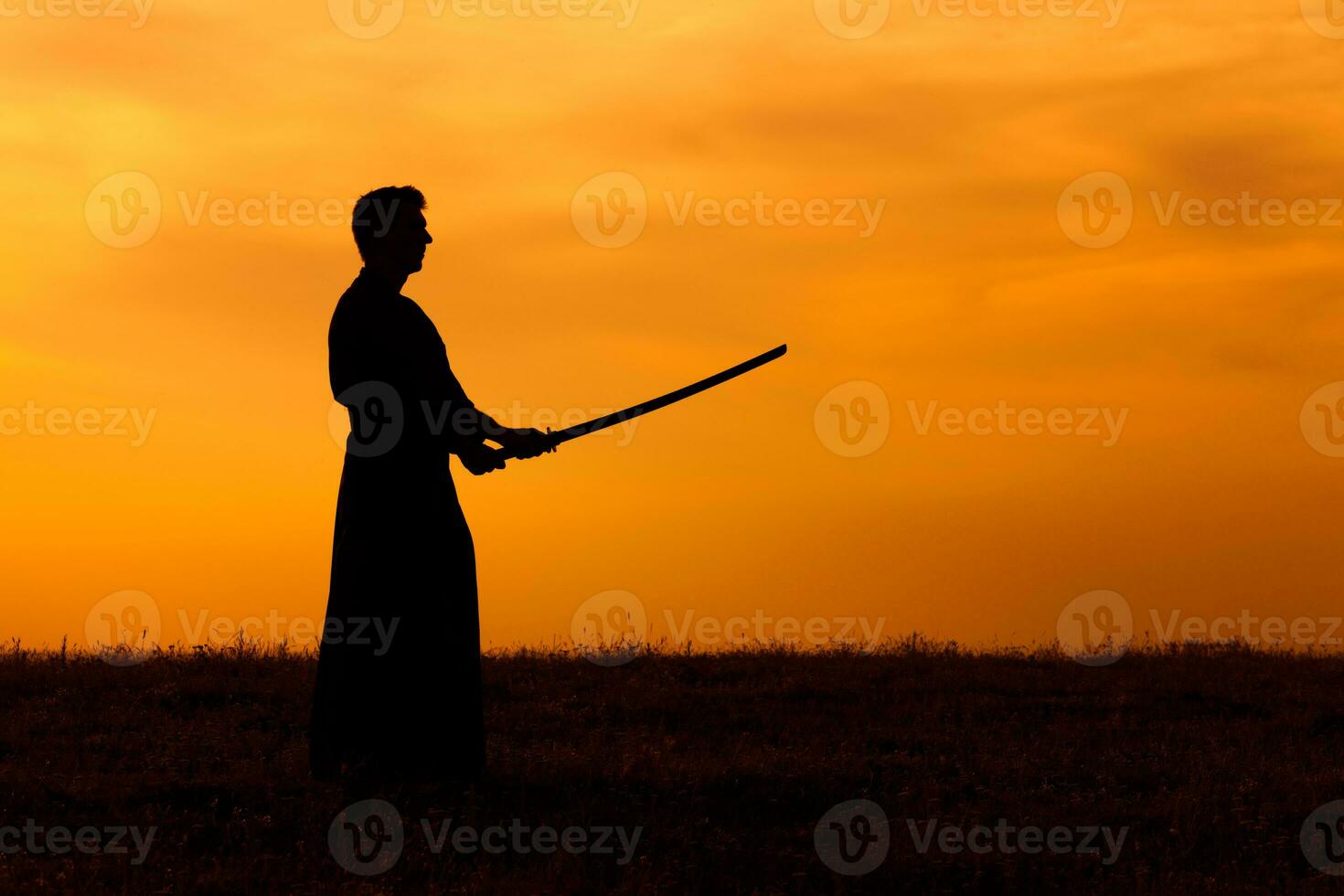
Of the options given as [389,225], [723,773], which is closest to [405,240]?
[389,225]

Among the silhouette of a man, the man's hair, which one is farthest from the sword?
the man's hair

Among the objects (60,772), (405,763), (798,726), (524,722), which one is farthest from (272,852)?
(798,726)

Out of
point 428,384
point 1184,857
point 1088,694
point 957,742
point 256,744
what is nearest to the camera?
point 1184,857

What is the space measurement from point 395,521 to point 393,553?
0.63 feet

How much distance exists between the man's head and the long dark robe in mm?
167

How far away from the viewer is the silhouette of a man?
9.66m

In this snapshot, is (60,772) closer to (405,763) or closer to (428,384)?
(405,763)

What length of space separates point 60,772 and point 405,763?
2301 mm

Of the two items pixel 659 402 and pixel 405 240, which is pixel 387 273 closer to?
pixel 405 240

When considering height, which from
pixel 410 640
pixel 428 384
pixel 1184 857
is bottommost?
pixel 1184 857

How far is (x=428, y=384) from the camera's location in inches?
380

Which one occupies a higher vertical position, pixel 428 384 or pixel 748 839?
pixel 428 384

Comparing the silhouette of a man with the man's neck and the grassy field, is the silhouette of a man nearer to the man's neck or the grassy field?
the man's neck

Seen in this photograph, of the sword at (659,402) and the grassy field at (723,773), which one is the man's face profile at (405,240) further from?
the grassy field at (723,773)
